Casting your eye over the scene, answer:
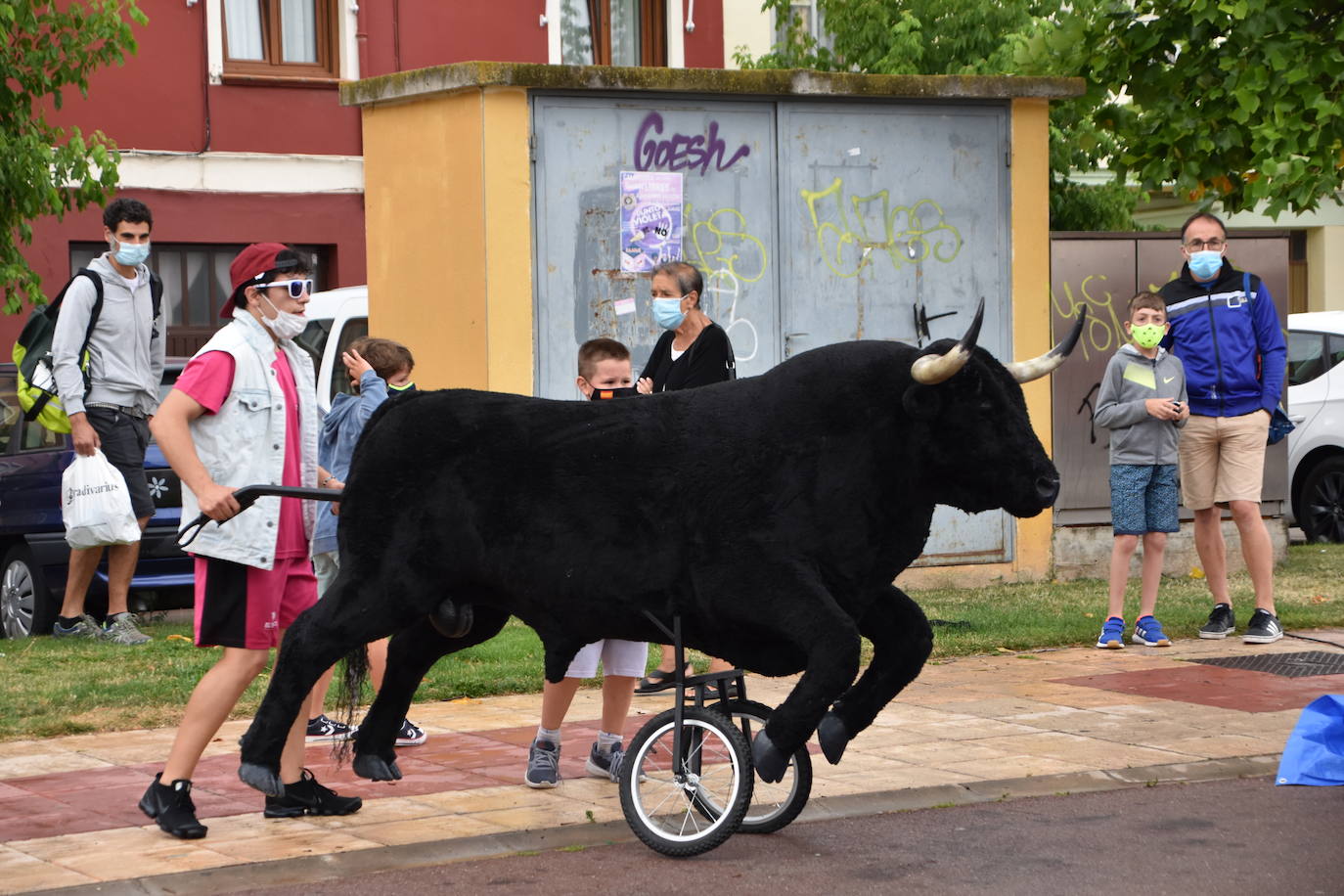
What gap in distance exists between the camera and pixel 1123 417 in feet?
35.4

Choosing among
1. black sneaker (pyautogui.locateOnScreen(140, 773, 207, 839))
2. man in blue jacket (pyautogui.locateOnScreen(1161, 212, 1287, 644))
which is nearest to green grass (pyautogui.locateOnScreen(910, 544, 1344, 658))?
man in blue jacket (pyautogui.locateOnScreen(1161, 212, 1287, 644))

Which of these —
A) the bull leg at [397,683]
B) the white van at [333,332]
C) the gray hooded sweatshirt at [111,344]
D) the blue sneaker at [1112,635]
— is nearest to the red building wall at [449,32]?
the white van at [333,332]

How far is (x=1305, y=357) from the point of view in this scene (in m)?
17.2

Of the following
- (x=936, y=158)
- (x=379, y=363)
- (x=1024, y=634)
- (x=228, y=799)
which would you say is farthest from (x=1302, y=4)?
(x=228, y=799)

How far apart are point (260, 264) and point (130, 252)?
4.15 meters

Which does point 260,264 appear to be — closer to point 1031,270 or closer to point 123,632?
point 123,632

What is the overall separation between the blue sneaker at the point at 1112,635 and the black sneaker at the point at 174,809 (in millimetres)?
5612

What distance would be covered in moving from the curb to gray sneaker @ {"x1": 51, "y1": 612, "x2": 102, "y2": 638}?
17.7 ft

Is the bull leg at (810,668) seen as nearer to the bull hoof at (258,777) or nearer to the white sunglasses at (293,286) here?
the bull hoof at (258,777)

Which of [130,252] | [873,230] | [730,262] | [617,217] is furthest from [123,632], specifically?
[873,230]

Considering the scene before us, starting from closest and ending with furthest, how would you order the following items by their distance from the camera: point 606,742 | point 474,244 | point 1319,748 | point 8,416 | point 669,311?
1. point 1319,748
2. point 606,742
3. point 669,311
4. point 474,244
5. point 8,416

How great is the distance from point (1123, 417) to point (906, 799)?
14.0ft

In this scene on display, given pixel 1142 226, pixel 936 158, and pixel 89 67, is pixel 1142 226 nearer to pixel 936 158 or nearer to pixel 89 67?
pixel 936 158

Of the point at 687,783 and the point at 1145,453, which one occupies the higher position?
the point at 1145,453
